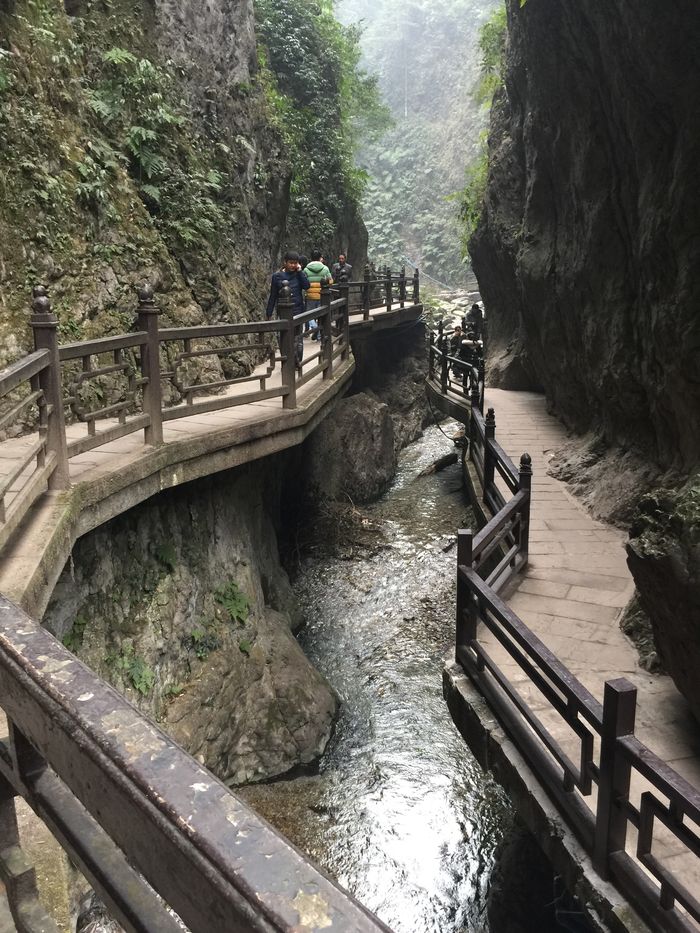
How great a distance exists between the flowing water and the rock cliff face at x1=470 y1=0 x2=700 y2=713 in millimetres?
3013

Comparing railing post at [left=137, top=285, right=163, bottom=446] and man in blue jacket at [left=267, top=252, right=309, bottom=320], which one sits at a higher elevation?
man in blue jacket at [left=267, top=252, right=309, bottom=320]

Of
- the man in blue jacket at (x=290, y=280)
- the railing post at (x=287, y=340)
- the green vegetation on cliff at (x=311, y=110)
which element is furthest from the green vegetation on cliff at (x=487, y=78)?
the railing post at (x=287, y=340)

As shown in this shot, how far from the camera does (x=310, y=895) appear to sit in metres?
0.71

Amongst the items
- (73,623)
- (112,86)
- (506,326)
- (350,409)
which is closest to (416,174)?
(506,326)

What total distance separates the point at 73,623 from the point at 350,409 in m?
11.5

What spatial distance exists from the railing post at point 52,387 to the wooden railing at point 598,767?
10.7ft

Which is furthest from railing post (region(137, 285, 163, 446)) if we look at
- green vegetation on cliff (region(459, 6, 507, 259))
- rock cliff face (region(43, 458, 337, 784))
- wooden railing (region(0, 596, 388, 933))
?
green vegetation on cliff (region(459, 6, 507, 259))

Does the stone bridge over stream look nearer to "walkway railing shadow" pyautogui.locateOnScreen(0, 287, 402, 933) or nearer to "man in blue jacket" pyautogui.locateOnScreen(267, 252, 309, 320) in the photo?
"walkway railing shadow" pyautogui.locateOnScreen(0, 287, 402, 933)

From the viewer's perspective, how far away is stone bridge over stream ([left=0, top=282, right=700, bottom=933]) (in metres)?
0.82

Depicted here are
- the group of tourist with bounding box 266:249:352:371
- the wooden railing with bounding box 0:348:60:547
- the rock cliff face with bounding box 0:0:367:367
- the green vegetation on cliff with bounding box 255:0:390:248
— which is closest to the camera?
the wooden railing with bounding box 0:348:60:547

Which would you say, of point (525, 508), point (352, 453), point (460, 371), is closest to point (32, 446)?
point (525, 508)

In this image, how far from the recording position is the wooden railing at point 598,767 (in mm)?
3270

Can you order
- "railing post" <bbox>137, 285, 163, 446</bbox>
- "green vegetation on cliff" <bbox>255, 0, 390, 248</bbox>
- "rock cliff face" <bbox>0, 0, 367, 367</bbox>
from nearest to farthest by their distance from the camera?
"railing post" <bbox>137, 285, 163, 446</bbox>
"rock cliff face" <bbox>0, 0, 367, 367</bbox>
"green vegetation on cliff" <bbox>255, 0, 390, 248</bbox>

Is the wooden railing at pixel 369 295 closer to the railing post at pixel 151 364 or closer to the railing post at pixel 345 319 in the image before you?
the railing post at pixel 345 319
